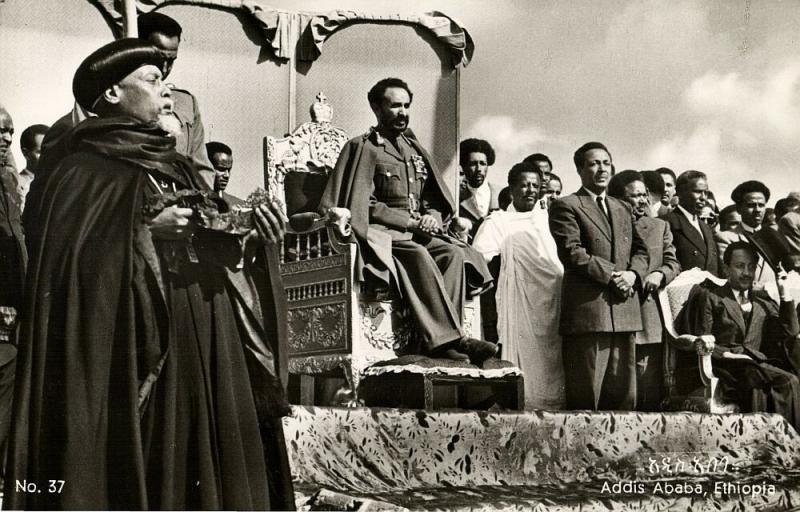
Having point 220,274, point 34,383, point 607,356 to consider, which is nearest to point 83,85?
point 220,274

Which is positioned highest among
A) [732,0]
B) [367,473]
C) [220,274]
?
[732,0]

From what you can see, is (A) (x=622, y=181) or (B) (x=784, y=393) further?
(A) (x=622, y=181)

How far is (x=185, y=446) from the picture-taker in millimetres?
3369

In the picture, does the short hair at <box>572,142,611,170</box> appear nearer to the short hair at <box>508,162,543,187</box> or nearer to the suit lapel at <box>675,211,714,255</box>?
the short hair at <box>508,162,543,187</box>

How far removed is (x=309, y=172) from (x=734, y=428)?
2.16 meters

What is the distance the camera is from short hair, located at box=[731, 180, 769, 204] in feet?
18.8

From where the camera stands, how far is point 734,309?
217 inches

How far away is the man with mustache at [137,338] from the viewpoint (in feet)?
10.6

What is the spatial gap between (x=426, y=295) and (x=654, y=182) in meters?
1.65

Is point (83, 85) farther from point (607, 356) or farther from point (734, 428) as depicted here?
point (734, 428)

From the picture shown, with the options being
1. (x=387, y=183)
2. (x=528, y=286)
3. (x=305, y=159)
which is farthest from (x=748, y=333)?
(x=305, y=159)

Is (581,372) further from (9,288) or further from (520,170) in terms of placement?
(9,288)

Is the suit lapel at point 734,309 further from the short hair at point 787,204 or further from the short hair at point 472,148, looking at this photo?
the short hair at point 472,148

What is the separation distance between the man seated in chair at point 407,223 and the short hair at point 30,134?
49.7 inches
